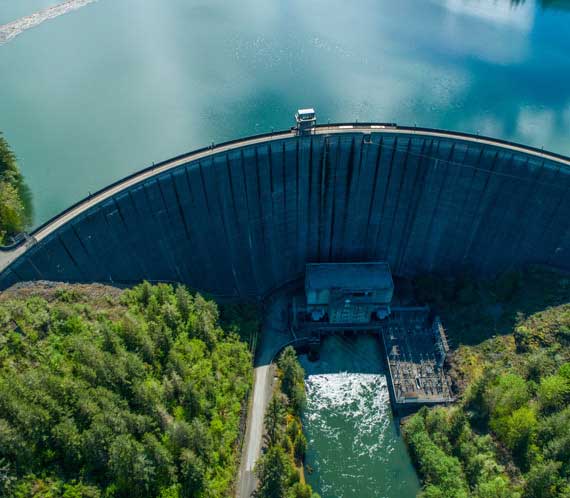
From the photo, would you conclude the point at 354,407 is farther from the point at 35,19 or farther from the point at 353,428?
the point at 35,19

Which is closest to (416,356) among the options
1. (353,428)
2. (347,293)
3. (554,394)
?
(347,293)

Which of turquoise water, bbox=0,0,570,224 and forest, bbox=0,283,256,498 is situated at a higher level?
turquoise water, bbox=0,0,570,224

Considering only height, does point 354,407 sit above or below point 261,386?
below

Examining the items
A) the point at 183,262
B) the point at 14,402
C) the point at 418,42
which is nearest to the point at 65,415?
the point at 14,402

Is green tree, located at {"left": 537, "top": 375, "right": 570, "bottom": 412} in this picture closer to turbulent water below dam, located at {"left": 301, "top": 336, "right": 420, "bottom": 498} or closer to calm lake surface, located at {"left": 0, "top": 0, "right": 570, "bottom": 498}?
turbulent water below dam, located at {"left": 301, "top": 336, "right": 420, "bottom": 498}

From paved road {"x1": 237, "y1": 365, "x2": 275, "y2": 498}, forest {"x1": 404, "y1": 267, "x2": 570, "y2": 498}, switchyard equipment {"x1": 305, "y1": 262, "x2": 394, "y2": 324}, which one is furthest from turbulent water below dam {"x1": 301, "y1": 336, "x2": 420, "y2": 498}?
paved road {"x1": 237, "y1": 365, "x2": 275, "y2": 498}
